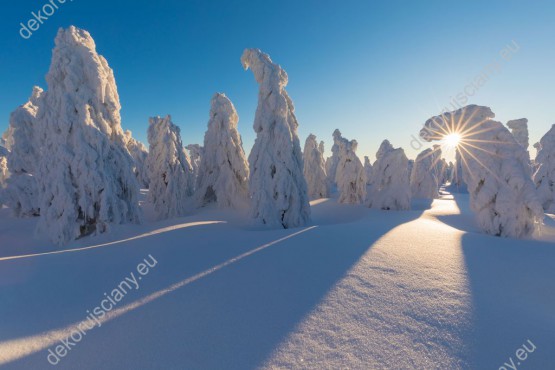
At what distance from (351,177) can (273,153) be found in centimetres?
1266

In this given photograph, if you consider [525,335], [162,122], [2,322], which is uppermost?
[162,122]

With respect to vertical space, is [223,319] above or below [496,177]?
below

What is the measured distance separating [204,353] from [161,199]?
19964mm

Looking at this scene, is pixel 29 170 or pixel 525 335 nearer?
pixel 525 335

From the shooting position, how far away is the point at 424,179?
3047cm

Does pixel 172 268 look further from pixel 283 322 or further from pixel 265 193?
pixel 265 193

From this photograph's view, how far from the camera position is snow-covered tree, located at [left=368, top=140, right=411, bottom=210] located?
802 inches

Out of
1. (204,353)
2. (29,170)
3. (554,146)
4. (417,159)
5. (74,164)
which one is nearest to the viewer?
(204,353)

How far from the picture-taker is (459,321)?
300cm

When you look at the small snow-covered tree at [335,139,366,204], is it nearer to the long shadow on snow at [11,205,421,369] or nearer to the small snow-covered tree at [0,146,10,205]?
the long shadow on snow at [11,205,421,369]

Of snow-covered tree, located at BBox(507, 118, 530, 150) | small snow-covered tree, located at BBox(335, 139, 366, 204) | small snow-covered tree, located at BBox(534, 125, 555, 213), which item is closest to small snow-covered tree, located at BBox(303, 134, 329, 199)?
small snow-covered tree, located at BBox(335, 139, 366, 204)

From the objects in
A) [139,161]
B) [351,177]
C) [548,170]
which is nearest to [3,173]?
[139,161]

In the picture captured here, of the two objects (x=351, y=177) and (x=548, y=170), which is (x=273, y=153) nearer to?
(x=351, y=177)

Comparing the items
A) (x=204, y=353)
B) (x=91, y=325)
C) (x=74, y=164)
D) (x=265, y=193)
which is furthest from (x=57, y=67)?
(x=204, y=353)
